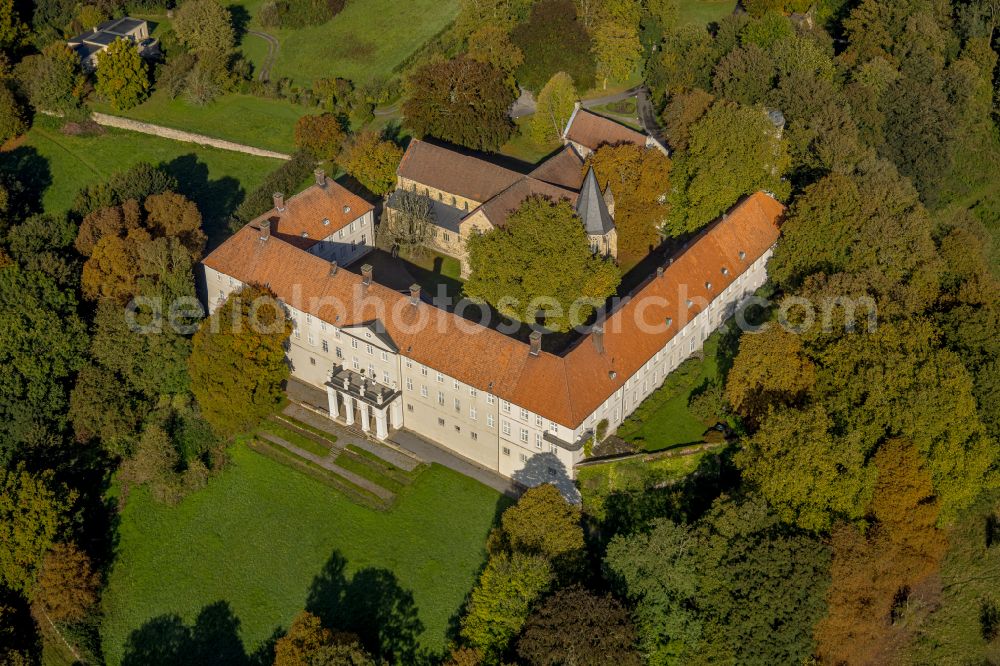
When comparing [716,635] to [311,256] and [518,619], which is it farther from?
[311,256]

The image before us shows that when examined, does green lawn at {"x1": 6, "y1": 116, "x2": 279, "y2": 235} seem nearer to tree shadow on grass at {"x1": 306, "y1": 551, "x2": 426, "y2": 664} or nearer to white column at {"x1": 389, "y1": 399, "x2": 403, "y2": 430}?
white column at {"x1": 389, "y1": 399, "x2": 403, "y2": 430}

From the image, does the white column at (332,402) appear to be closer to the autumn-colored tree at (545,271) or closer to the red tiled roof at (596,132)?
the autumn-colored tree at (545,271)

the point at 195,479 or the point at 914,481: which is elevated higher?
the point at 914,481

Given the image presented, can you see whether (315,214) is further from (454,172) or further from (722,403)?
(722,403)

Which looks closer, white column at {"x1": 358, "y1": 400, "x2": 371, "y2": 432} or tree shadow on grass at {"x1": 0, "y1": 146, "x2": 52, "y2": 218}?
white column at {"x1": 358, "y1": 400, "x2": 371, "y2": 432}

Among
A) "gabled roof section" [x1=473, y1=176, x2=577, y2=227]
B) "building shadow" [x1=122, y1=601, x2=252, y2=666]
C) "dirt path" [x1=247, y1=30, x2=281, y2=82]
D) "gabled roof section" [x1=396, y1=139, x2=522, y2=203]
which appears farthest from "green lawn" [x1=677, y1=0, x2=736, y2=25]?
"building shadow" [x1=122, y1=601, x2=252, y2=666]

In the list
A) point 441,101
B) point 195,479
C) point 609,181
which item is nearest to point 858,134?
point 609,181
